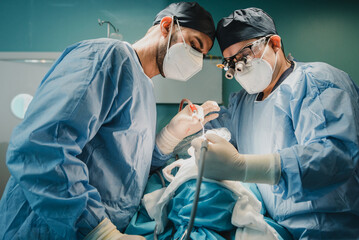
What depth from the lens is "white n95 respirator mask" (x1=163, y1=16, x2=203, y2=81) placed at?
1299 mm

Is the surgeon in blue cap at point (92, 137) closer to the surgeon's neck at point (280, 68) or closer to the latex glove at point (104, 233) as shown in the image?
the latex glove at point (104, 233)

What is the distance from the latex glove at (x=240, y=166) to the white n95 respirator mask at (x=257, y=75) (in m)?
0.55

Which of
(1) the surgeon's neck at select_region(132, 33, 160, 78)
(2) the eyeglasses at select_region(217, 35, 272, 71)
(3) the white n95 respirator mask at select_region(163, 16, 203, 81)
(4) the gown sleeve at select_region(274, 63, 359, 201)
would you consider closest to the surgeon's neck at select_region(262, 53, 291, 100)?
(2) the eyeglasses at select_region(217, 35, 272, 71)

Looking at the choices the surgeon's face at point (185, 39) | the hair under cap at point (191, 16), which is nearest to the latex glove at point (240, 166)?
the surgeon's face at point (185, 39)

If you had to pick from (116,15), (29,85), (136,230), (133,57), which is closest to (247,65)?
(133,57)

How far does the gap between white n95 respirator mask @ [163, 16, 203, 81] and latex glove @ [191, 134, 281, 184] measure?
597 millimetres

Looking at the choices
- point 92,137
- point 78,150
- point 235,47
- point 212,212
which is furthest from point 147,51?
point 212,212

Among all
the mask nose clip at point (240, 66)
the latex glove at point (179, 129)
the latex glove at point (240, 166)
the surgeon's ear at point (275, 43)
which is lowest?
the latex glove at point (179, 129)

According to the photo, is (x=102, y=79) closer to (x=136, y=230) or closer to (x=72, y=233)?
(x=72, y=233)

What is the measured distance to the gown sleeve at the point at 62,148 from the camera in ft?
2.40

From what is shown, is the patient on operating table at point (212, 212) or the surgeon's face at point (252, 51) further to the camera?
the surgeon's face at point (252, 51)

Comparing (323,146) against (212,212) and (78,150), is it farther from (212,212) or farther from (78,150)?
(78,150)

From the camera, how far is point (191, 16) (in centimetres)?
130

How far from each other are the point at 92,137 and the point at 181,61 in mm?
708
